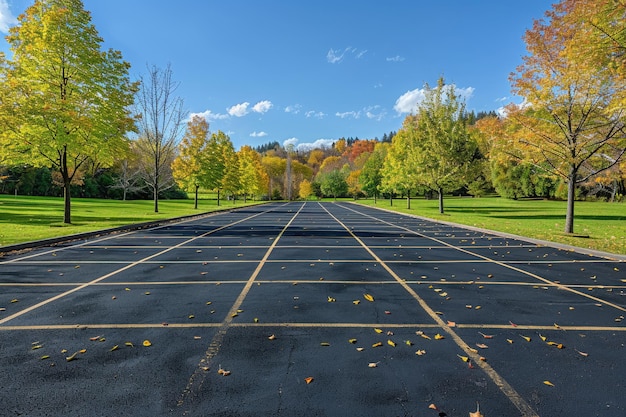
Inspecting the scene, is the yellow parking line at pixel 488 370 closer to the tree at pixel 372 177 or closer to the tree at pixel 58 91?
the tree at pixel 58 91

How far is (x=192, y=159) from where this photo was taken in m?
38.1

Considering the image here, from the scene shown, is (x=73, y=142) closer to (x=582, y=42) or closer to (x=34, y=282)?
(x=34, y=282)

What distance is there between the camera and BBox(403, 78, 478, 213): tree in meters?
27.8

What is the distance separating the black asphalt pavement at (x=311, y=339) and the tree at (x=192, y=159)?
30702 millimetres

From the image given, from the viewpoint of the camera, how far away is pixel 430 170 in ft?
94.4

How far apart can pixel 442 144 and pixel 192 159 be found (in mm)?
26040

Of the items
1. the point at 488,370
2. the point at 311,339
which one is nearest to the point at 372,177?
the point at 311,339

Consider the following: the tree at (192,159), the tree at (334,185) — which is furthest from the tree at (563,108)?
the tree at (334,185)

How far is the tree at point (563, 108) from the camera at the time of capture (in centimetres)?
1381

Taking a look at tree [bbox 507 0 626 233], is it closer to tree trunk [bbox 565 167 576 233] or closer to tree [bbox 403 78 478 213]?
tree trunk [bbox 565 167 576 233]

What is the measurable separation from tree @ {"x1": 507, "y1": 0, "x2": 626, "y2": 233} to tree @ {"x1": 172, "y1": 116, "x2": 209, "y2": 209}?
31316 mm

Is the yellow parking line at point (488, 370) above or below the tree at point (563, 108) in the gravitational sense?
below

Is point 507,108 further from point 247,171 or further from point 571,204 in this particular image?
point 247,171

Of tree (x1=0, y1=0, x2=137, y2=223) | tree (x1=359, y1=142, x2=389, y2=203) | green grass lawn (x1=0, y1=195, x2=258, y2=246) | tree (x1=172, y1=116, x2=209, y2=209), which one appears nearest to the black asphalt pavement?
green grass lawn (x1=0, y1=195, x2=258, y2=246)
